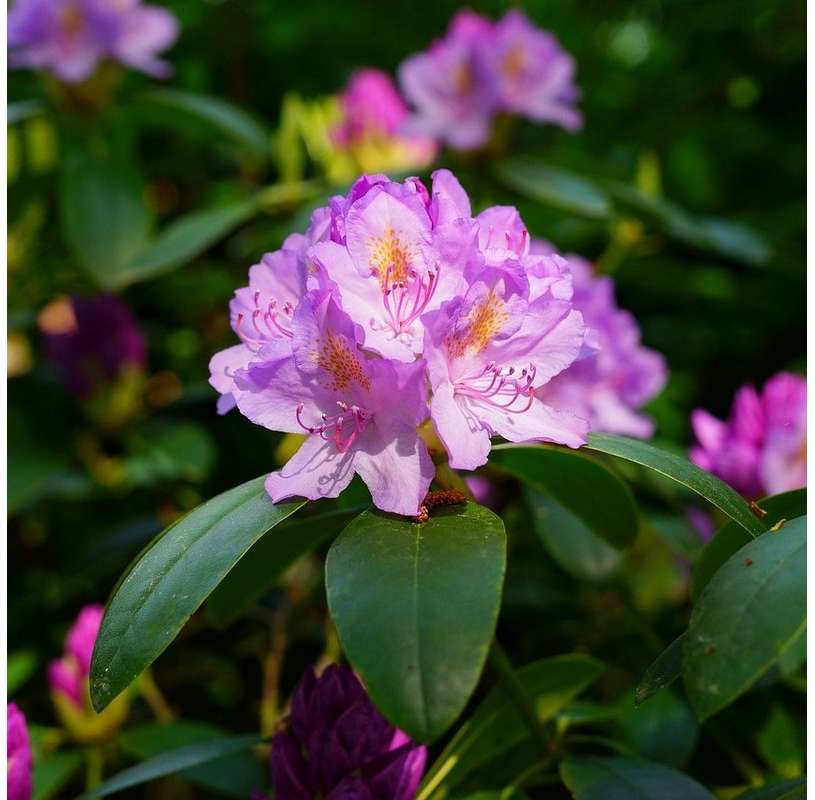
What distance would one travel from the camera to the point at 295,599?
149 cm

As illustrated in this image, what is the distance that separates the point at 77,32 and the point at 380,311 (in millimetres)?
1201

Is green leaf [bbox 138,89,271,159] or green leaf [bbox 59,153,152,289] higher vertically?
green leaf [bbox 138,89,271,159]

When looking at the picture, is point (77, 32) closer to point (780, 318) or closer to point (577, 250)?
point (577, 250)

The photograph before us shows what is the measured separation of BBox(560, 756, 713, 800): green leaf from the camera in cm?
78

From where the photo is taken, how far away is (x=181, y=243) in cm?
158

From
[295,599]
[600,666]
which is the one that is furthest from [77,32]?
[600,666]

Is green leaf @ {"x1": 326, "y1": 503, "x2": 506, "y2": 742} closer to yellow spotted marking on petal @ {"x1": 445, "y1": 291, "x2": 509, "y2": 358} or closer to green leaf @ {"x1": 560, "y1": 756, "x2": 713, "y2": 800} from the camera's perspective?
yellow spotted marking on petal @ {"x1": 445, "y1": 291, "x2": 509, "y2": 358}

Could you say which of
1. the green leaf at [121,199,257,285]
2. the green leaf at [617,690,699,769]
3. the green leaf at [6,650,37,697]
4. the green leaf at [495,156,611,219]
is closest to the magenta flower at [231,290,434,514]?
the green leaf at [617,690,699,769]

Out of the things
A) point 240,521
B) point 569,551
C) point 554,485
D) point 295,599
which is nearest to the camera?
point 240,521

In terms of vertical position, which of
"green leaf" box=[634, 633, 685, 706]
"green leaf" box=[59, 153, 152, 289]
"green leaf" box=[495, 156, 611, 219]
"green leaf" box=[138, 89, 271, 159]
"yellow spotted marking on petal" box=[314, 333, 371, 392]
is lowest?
"green leaf" box=[59, 153, 152, 289]

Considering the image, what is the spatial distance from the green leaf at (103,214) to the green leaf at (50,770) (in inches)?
27.4

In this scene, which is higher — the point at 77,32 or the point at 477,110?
the point at 77,32

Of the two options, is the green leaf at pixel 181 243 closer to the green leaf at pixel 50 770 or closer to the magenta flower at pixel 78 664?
the magenta flower at pixel 78 664

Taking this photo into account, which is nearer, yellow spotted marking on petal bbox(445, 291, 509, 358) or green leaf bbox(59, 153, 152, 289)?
yellow spotted marking on petal bbox(445, 291, 509, 358)
